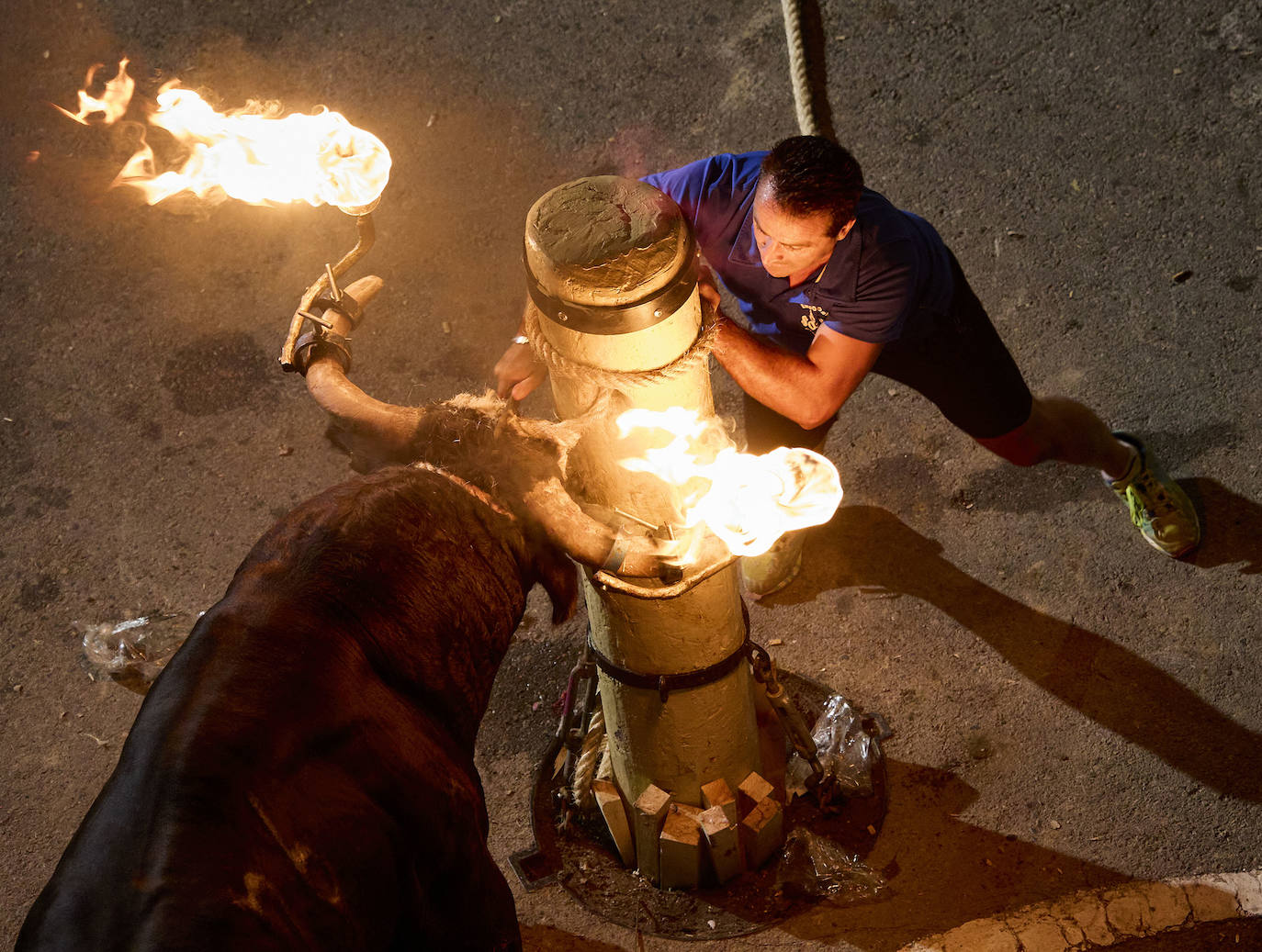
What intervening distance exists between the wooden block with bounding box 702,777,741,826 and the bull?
93 centimetres

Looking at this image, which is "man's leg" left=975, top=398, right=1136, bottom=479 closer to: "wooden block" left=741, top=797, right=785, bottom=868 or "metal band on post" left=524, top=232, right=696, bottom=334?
"wooden block" left=741, top=797, right=785, bottom=868

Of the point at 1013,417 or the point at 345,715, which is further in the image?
the point at 1013,417

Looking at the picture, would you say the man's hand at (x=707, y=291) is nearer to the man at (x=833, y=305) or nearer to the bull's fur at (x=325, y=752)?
the man at (x=833, y=305)

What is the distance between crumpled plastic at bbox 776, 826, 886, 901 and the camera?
13.0ft

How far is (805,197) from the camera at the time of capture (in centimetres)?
322

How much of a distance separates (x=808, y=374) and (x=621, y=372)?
1.38 m

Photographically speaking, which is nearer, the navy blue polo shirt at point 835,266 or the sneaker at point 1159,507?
the navy blue polo shirt at point 835,266

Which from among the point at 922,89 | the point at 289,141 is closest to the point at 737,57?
the point at 922,89

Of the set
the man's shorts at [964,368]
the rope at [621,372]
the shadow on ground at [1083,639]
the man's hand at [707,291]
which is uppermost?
the rope at [621,372]

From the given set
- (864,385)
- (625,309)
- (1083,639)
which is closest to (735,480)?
(625,309)

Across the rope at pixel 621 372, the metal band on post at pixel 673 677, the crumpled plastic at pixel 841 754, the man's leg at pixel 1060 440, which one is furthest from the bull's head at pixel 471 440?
the man's leg at pixel 1060 440

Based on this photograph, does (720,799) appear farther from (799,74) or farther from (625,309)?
(799,74)

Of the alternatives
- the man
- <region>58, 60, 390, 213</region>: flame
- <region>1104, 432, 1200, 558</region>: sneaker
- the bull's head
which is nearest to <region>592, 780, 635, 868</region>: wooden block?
the man

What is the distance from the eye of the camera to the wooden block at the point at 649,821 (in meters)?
3.55
